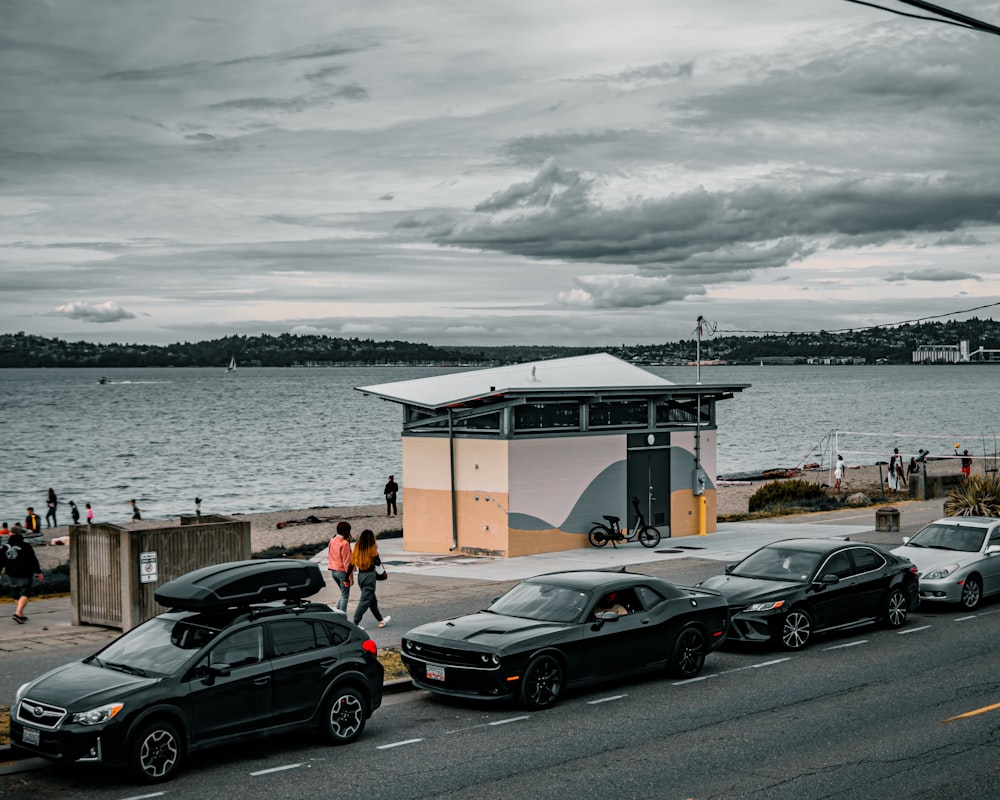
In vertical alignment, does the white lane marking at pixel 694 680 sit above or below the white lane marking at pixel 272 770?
below

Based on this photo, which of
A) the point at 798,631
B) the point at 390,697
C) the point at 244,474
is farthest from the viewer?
the point at 244,474

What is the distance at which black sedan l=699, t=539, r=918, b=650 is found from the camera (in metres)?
16.5

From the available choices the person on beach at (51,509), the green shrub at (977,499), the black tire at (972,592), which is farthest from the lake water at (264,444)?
the black tire at (972,592)

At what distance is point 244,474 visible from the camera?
265 feet

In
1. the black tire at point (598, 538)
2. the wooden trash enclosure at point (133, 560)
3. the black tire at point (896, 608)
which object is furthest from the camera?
the black tire at point (598, 538)

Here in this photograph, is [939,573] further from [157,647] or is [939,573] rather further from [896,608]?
[157,647]

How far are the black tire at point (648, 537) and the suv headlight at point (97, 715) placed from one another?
1956 cm

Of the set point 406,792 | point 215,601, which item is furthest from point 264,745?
point 406,792

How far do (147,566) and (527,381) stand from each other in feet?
44.8

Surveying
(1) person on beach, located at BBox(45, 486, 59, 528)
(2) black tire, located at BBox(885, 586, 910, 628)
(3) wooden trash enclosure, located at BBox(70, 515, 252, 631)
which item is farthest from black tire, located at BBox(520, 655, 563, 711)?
(1) person on beach, located at BBox(45, 486, 59, 528)

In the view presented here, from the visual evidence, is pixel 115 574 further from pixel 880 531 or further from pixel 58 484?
pixel 58 484

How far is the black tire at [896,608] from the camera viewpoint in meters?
18.1

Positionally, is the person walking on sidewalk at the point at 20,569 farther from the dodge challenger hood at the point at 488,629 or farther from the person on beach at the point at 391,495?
the person on beach at the point at 391,495

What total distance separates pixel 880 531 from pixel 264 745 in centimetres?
2164
